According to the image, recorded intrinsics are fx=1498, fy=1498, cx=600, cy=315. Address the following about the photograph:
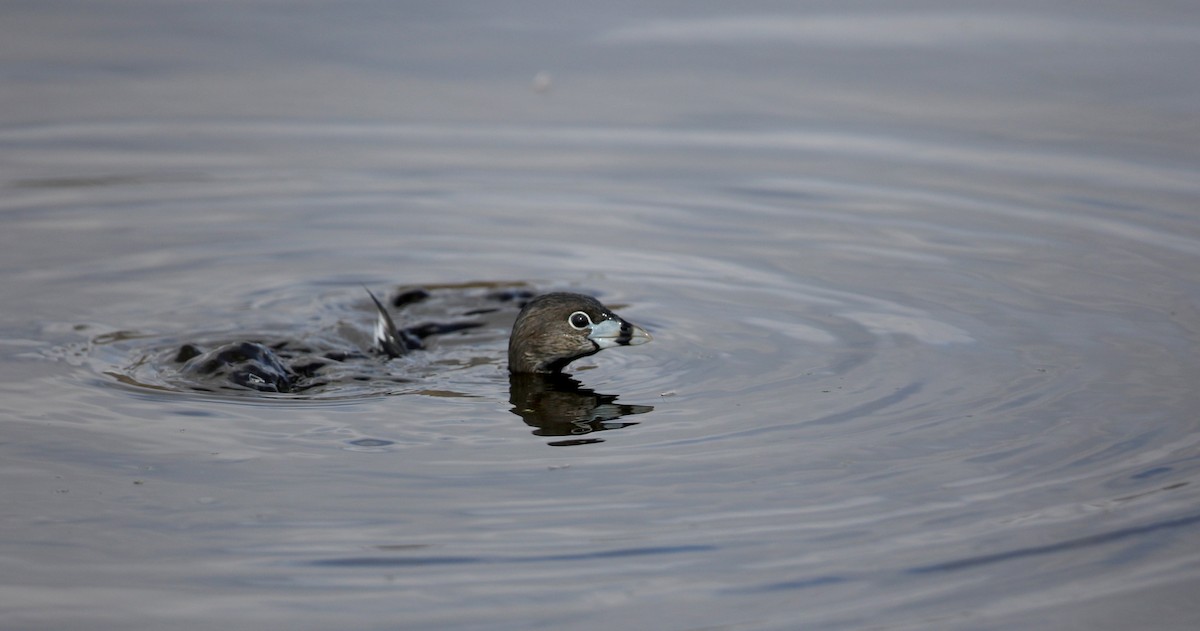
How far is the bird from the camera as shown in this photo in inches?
305

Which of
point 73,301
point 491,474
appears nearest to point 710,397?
point 491,474

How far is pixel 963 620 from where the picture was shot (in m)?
4.68

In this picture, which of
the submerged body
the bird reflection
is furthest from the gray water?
the submerged body

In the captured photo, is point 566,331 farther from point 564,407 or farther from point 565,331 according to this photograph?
point 564,407

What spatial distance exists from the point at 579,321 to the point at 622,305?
98 cm

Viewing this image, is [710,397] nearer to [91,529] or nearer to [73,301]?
[91,529]

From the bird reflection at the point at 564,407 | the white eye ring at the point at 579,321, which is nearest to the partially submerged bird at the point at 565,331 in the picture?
the white eye ring at the point at 579,321

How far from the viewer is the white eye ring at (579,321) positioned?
25.5ft

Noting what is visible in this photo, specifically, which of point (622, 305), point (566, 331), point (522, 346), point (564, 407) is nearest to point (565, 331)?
point (566, 331)

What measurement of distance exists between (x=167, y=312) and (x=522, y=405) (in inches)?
96.2

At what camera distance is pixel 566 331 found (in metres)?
7.77

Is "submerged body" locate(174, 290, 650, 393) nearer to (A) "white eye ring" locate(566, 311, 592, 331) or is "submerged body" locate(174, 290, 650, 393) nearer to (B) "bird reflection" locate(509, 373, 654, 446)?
(A) "white eye ring" locate(566, 311, 592, 331)

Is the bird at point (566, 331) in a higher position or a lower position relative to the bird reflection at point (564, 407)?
higher

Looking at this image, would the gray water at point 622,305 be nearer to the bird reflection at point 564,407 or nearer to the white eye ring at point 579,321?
the bird reflection at point 564,407
